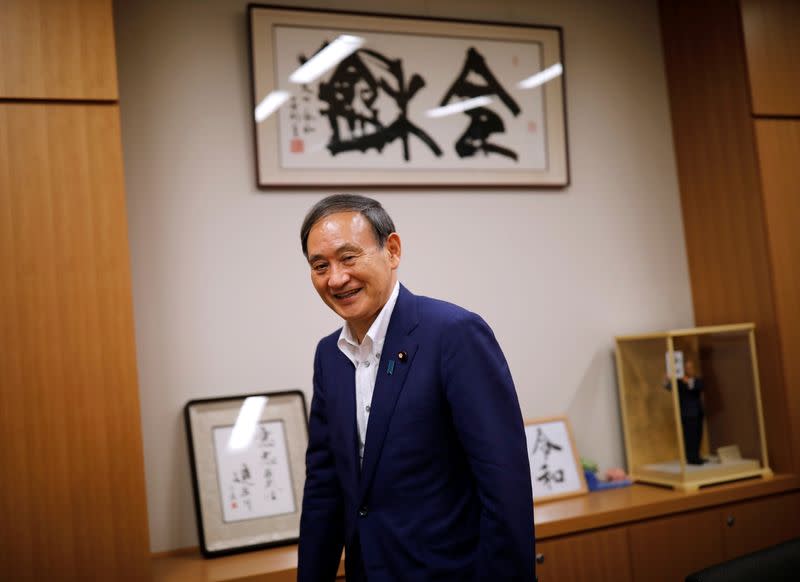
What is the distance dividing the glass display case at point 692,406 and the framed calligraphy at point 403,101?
2.82ft

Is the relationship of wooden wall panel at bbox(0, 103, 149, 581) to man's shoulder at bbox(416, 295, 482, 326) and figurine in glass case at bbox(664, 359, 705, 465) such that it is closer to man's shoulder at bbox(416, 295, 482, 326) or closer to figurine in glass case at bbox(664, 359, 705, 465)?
man's shoulder at bbox(416, 295, 482, 326)

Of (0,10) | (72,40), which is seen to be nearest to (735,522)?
(72,40)

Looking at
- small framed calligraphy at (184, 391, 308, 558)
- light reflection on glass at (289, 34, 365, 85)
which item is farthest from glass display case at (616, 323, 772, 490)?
light reflection on glass at (289, 34, 365, 85)

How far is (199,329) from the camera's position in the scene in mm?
2604

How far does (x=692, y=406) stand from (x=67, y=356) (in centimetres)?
229

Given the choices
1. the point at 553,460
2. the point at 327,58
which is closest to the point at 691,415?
the point at 553,460

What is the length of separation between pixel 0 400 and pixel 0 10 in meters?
1.13

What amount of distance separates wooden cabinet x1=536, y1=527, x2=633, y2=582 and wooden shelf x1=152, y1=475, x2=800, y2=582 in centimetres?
4

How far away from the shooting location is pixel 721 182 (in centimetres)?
306

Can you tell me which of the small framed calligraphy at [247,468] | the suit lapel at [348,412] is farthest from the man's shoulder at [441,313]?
the small framed calligraphy at [247,468]

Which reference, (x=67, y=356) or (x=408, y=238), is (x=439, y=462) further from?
(x=408, y=238)

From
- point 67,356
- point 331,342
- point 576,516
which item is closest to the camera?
point 331,342

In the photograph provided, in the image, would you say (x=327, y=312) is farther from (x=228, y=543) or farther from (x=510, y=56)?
(x=510, y=56)

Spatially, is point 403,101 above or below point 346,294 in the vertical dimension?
above
